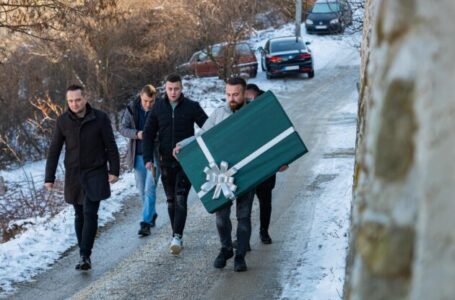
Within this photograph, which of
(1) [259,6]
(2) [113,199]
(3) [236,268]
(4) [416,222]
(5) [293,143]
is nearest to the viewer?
(4) [416,222]

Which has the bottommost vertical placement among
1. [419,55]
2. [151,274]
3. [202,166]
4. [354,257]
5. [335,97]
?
[335,97]

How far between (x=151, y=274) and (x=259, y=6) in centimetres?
2901

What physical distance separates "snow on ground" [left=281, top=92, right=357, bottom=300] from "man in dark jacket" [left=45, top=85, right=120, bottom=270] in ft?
6.65

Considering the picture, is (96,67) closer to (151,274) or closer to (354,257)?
(151,274)

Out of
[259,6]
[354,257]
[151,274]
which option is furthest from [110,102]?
[354,257]

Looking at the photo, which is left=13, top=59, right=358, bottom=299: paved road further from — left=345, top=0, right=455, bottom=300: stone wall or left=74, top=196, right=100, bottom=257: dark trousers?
left=345, top=0, right=455, bottom=300: stone wall

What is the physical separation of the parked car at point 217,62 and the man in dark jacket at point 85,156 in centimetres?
2153

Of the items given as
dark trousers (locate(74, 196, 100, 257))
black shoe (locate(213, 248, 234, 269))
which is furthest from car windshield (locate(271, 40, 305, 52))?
black shoe (locate(213, 248, 234, 269))

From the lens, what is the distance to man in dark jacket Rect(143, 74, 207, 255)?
788 cm

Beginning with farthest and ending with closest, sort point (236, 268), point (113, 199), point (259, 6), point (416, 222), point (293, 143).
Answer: point (259, 6) < point (113, 199) < point (236, 268) < point (293, 143) < point (416, 222)

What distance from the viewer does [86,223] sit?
25.6 feet

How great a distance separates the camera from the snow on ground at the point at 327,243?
676 cm

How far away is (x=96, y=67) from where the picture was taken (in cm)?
2539

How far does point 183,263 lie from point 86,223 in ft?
3.49
